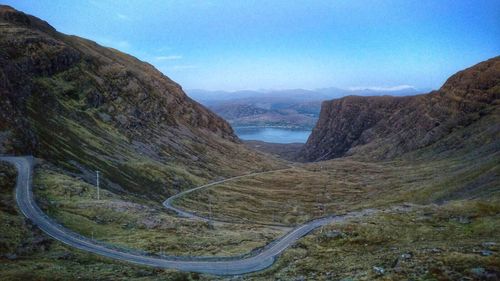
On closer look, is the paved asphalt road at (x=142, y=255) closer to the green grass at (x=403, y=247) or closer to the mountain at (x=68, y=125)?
the green grass at (x=403, y=247)

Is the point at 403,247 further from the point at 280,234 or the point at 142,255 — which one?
the point at 142,255

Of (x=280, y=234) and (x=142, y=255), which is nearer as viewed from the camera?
(x=142, y=255)

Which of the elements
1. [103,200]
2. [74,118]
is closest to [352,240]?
[103,200]

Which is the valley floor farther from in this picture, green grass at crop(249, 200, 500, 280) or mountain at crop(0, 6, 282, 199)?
mountain at crop(0, 6, 282, 199)

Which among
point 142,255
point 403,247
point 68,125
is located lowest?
point 142,255

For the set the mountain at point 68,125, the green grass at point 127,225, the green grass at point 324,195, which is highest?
the mountain at point 68,125

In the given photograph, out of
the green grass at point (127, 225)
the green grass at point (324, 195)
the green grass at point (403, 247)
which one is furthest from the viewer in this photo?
the green grass at point (324, 195)

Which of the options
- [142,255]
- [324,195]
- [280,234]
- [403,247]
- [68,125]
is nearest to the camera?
[142,255]

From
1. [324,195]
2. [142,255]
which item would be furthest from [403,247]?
[324,195]

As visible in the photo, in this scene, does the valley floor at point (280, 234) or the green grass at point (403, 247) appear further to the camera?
the valley floor at point (280, 234)

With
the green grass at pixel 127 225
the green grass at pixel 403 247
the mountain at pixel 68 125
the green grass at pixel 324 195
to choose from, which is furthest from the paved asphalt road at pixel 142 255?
the green grass at pixel 324 195

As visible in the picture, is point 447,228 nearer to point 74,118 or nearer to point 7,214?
point 7,214
